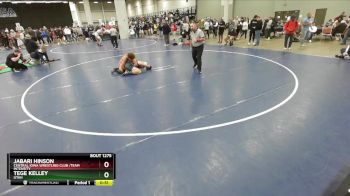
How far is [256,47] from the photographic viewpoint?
543 inches

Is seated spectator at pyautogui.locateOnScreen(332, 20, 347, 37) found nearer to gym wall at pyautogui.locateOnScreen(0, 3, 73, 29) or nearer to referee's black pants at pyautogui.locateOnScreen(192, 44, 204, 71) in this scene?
referee's black pants at pyautogui.locateOnScreen(192, 44, 204, 71)

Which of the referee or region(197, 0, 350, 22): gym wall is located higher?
region(197, 0, 350, 22): gym wall

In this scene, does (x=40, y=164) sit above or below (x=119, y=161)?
above

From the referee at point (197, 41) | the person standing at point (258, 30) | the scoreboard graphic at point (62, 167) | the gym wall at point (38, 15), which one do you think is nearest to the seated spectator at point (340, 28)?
the person standing at point (258, 30)

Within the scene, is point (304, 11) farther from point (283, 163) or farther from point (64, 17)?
point (64, 17)

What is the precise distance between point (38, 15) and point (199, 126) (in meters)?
36.7

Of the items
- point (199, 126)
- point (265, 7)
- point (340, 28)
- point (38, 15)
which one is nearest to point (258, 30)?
point (340, 28)

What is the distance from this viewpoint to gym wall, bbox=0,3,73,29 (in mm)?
30031

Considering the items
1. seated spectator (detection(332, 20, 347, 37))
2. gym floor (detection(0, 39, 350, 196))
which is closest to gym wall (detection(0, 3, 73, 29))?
gym floor (detection(0, 39, 350, 196))

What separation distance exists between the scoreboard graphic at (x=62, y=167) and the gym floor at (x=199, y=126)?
936 mm

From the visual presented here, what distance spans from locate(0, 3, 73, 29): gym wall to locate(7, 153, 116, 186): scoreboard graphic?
3605 cm

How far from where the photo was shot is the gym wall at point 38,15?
98.5 ft

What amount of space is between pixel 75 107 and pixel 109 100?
0.97 meters

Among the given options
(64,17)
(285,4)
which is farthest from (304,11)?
(64,17)
